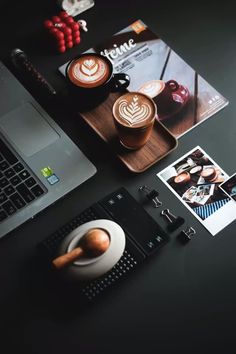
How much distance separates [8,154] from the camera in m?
0.96

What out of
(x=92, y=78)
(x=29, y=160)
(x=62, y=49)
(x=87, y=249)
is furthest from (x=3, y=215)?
(x=62, y=49)

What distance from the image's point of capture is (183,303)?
0.87m

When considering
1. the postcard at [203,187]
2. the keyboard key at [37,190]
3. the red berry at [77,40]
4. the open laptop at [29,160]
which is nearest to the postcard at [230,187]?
the postcard at [203,187]

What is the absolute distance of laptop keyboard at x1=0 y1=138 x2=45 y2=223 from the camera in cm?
91

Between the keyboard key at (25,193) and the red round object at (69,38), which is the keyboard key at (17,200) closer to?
the keyboard key at (25,193)

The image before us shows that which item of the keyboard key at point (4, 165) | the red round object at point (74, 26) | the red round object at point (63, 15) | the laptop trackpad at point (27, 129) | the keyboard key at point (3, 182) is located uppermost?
the red round object at point (63, 15)

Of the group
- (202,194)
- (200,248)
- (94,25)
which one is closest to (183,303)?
(200,248)

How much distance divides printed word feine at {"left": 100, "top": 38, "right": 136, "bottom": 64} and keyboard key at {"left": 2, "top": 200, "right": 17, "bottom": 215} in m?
0.43

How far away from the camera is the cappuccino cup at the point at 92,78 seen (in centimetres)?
97

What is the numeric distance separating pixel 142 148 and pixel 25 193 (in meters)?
0.27

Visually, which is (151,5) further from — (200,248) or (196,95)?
(200,248)

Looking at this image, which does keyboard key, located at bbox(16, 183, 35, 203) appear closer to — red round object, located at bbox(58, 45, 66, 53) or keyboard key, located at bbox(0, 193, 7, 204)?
keyboard key, located at bbox(0, 193, 7, 204)

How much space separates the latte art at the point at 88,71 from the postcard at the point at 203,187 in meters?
0.24

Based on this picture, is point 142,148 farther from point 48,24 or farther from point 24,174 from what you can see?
point 48,24
